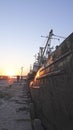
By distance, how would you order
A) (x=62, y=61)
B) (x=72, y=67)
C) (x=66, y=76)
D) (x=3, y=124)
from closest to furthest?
1. (x=72, y=67)
2. (x=66, y=76)
3. (x=62, y=61)
4. (x=3, y=124)

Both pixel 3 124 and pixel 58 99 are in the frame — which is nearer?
pixel 58 99

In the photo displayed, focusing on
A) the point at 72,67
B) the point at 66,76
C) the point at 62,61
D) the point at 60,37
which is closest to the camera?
the point at 72,67

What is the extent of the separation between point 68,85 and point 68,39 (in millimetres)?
1082

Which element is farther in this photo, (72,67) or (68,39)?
(68,39)

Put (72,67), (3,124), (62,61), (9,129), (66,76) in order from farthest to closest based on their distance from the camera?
(3,124) → (9,129) → (62,61) → (66,76) → (72,67)

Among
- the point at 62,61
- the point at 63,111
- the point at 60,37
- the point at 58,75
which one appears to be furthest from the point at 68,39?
the point at 60,37

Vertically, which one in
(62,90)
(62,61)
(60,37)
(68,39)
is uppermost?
(60,37)

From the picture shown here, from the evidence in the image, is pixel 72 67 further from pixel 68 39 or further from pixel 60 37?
pixel 60 37

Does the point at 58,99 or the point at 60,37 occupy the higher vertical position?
the point at 60,37

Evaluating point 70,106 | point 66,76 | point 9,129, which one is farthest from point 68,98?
Answer: point 9,129

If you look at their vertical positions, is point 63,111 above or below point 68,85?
below

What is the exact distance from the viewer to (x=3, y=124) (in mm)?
9914

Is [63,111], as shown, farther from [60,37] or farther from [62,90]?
[60,37]

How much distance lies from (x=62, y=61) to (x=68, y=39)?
1.88 feet
